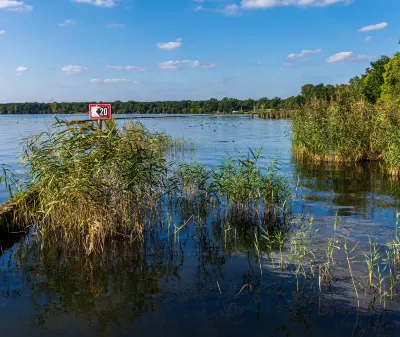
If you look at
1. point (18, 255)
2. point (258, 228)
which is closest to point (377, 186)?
point (258, 228)

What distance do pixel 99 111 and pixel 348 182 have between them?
10.9 metres

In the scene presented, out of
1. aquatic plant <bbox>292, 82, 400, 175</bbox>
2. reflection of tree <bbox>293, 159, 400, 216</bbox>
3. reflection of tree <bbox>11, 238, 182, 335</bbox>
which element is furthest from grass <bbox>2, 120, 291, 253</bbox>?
aquatic plant <bbox>292, 82, 400, 175</bbox>

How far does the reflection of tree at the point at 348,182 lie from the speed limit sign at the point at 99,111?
7479 mm

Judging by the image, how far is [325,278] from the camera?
753 cm

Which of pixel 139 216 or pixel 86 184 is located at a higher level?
pixel 86 184

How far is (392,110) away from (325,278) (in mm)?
15367

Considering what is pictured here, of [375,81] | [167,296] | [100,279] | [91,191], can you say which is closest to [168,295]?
[167,296]

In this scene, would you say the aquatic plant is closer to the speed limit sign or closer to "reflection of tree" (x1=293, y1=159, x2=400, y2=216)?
"reflection of tree" (x1=293, y1=159, x2=400, y2=216)

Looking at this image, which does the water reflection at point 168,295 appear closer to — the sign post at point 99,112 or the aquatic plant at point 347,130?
the sign post at point 99,112

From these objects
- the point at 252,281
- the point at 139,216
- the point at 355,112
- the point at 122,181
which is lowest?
the point at 252,281

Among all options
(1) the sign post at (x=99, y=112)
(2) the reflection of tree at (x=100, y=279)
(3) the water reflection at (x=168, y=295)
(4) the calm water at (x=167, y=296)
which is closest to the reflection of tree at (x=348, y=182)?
(4) the calm water at (x=167, y=296)

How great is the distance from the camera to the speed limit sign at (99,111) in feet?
36.0

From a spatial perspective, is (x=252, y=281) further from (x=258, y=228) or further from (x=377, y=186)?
(x=377, y=186)

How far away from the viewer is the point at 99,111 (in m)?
11.0
